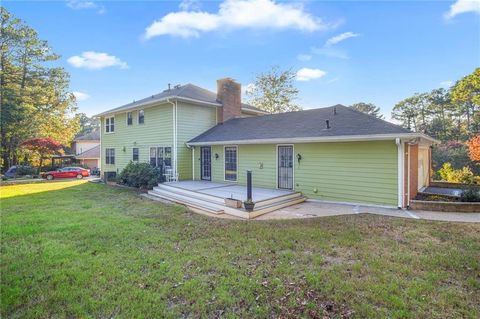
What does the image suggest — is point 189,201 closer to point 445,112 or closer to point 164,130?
point 164,130

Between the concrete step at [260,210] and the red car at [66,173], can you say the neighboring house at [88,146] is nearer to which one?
the red car at [66,173]

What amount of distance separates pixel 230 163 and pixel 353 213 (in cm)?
674

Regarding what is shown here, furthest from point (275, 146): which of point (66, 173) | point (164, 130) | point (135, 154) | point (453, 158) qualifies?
point (66, 173)

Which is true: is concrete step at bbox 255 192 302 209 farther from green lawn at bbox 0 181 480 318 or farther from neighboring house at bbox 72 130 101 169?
neighboring house at bbox 72 130 101 169

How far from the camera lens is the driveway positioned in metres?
7.54

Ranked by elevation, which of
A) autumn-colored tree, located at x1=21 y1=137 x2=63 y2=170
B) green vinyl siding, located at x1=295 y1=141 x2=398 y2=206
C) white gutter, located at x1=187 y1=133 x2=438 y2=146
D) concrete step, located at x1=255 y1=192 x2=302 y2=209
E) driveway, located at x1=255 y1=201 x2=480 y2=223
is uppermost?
autumn-colored tree, located at x1=21 y1=137 x2=63 y2=170

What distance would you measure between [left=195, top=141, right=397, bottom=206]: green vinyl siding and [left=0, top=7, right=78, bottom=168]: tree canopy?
24.5 meters

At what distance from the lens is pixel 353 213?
805 centimetres

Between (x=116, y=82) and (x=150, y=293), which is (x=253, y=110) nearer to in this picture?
(x=116, y=82)

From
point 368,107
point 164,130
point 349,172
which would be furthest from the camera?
point 368,107

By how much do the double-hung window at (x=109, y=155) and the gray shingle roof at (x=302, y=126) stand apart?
8.33 meters

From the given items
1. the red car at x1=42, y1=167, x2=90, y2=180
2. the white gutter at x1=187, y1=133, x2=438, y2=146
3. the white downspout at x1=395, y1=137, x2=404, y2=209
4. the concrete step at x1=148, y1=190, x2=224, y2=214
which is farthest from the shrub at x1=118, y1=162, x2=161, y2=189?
the red car at x1=42, y1=167, x2=90, y2=180

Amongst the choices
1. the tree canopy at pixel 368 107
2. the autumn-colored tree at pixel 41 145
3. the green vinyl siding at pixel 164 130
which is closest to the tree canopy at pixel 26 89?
the autumn-colored tree at pixel 41 145

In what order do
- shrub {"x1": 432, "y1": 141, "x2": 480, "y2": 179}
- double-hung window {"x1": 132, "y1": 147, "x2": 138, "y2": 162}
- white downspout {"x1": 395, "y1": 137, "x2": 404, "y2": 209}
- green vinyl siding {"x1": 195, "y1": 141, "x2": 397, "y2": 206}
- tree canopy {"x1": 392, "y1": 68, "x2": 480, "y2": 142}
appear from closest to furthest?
white downspout {"x1": 395, "y1": 137, "x2": 404, "y2": 209} < green vinyl siding {"x1": 195, "y1": 141, "x2": 397, "y2": 206} < double-hung window {"x1": 132, "y1": 147, "x2": 138, "y2": 162} < shrub {"x1": 432, "y1": 141, "x2": 480, "y2": 179} < tree canopy {"x1": 392, "y1": 68, "x2": 480, "y2": 142}
